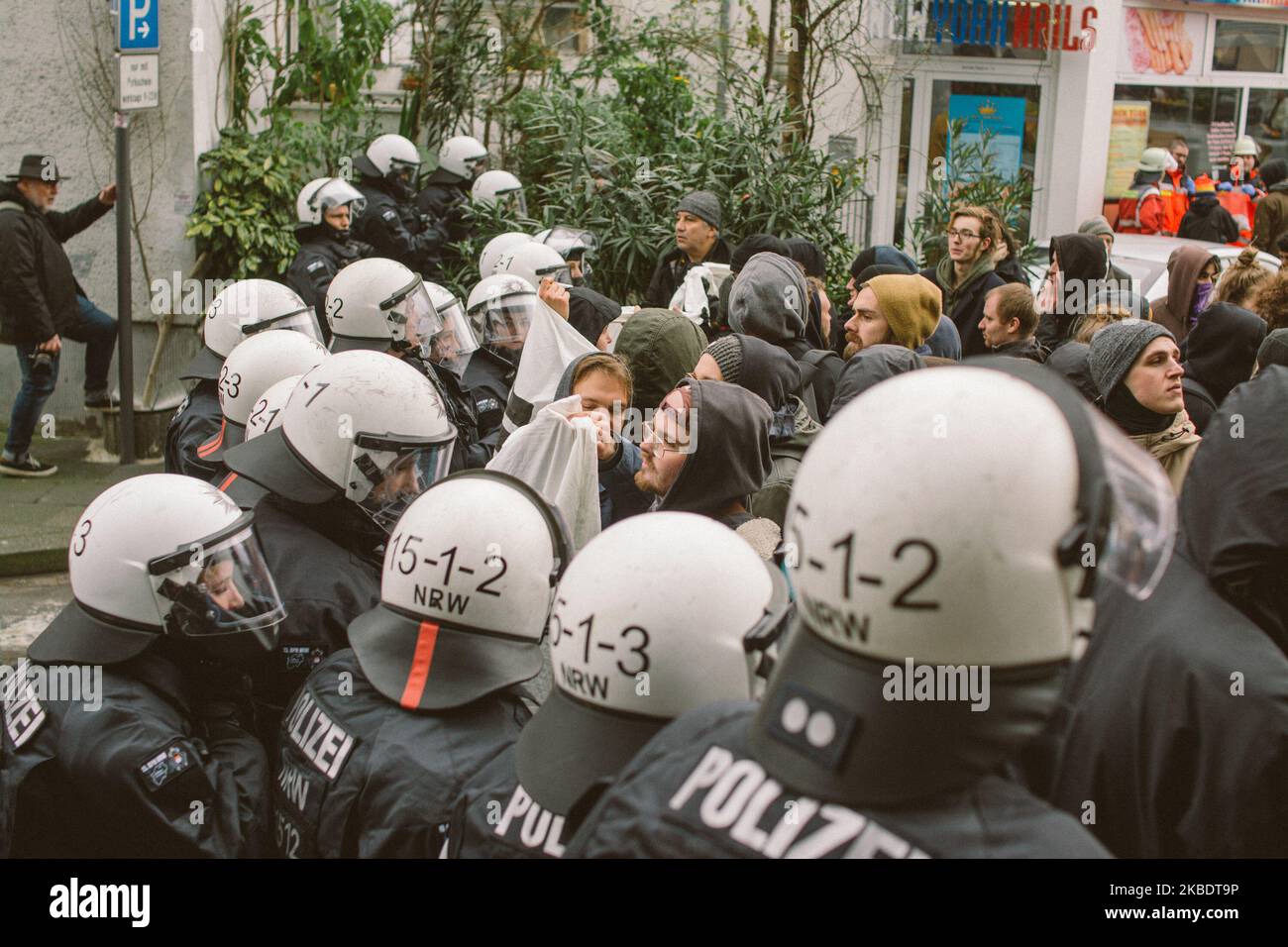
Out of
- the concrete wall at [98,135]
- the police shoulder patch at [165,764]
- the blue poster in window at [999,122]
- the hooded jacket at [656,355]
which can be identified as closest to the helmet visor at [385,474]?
the police shoulder patch at [165,764]

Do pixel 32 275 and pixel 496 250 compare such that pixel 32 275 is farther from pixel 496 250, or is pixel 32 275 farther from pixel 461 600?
pixel 461 600

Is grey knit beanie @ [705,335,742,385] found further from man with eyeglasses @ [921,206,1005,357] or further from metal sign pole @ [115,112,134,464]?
metal sign pole @ [115,112,134,464]

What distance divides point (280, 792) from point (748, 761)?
5.42 feet

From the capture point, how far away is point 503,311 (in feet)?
20.0

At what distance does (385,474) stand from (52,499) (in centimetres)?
584

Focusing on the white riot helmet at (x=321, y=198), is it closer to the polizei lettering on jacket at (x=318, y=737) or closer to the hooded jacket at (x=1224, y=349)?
the hooded jacket at (x=1224, y=349)

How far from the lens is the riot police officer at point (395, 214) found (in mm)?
9995

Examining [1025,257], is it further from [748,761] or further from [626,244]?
[748,761]

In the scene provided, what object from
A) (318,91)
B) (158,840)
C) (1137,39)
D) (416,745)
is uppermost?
(1137,39)

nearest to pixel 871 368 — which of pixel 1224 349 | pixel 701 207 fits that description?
pixel 1224 349

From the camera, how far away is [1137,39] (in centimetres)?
1703

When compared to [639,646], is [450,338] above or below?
above

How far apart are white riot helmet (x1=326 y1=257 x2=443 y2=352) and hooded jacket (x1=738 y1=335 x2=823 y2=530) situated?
150cm

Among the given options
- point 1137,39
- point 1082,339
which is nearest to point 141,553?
point 1082,339
